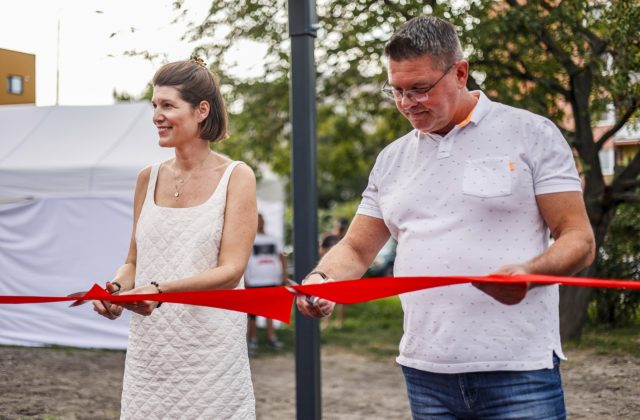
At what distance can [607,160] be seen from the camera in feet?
22.5

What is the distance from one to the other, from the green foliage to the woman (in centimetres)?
305

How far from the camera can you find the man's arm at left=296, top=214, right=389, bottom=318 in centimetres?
226

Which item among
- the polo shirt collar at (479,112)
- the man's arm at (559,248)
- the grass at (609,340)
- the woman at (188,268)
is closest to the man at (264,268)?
the grass at (609,340)

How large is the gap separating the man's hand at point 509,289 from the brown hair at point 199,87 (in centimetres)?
116

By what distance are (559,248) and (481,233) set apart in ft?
0.68

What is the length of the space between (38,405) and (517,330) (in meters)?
2.67

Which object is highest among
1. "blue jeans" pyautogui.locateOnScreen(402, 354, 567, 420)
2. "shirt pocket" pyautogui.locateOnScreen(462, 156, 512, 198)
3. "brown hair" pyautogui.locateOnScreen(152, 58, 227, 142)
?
"brown hair" pyautogui.locateOnScreen(152, 58, 227, 142)

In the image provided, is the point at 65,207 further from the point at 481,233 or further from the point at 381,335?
the point at 381,335

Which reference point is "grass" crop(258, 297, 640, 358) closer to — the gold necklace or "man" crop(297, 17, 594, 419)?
"man" crop(297, 17, 594, 419)

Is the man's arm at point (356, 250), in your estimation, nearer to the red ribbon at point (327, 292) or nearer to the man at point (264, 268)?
the red ribbon at point (327, 292)

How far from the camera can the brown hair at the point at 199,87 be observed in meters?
2.55

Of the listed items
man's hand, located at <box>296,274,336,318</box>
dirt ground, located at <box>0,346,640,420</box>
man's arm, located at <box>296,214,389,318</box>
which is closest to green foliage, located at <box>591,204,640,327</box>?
dirt ground, located at <box>0,346,640,420</box>

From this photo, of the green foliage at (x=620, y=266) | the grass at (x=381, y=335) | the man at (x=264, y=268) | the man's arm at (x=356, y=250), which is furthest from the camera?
the man at (x=264, y=268)

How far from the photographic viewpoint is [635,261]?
591 centimetres
